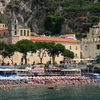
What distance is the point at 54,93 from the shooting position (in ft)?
383

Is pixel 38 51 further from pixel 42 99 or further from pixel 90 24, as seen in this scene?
pixel 42 99

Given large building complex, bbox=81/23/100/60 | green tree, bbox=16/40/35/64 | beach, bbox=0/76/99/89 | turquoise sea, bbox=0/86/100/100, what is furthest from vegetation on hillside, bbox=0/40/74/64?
turquoise sea, bbox=0/86/100/100

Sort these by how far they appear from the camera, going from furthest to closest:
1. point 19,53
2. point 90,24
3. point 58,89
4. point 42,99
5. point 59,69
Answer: point 90,24 → point 19,53 → point 59,69 → point 58,89 → point 42,99

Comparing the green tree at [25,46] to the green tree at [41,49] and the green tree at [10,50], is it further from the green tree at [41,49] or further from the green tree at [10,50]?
the green tree at [41,49]

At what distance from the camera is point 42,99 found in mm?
104062

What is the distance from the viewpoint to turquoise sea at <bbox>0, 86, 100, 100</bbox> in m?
107

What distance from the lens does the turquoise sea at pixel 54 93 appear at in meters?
107

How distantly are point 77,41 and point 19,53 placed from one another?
2186 cm

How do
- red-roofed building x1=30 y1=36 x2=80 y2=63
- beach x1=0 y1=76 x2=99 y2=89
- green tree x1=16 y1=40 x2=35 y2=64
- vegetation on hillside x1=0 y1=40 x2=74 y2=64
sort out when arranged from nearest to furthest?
1. beach x1=0 y1=76 x2=99 y2=89
2. vegetation on hillside x1=0 y1=40 x2=74 y2=64
3. green tree x1=16 y1=40 x2=35 y2=64
4. red-roofed building x1=30 y1=36 x2=80 y2=63

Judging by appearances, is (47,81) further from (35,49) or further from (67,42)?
(67,42)

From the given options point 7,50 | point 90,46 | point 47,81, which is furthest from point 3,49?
point 90,46

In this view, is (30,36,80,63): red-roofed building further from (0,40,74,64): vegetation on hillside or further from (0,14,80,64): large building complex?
(0,40,74,64): vegetation on hillside

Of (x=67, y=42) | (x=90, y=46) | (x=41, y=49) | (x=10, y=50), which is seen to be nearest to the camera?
(x=10, y=50)

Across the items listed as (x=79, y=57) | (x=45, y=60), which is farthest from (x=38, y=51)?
(x=79, y=57)
